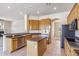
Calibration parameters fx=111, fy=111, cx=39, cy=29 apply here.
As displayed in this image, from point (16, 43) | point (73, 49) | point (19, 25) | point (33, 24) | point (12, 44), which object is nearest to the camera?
point (73, 49)

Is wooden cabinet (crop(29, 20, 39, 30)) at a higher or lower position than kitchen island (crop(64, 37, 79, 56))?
higher

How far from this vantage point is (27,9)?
11.4 ft

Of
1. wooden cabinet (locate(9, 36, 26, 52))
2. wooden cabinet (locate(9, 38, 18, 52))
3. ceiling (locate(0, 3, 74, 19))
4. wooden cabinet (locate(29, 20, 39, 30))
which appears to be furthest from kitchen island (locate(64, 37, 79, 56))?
wooden cabinet (locate(9, 38, 18, 52))

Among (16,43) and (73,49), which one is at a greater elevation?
(73,49)

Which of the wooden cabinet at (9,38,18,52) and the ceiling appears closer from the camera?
the ceiling

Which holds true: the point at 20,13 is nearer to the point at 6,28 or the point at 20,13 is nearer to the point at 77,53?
the point at 6,28

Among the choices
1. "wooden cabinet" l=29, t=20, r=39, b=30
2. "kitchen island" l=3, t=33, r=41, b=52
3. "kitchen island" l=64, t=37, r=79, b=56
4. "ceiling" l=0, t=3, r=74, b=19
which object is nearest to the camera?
"kitchen island" l=64, t=37, r=79, b=56

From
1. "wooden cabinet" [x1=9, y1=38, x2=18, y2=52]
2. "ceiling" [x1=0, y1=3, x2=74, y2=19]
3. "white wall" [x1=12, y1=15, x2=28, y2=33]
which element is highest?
"ceiling" [x1=0, y1=3, x2=74, y2=19]

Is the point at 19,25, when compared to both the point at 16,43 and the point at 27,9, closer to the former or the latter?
the point at 27,9

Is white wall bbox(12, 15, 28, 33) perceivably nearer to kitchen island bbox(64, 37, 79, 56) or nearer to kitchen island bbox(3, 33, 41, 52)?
kitchen island bbox(3, 33, 41, 52)

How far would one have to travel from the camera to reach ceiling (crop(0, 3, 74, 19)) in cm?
318

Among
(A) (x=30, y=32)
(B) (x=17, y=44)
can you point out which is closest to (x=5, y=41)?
(B) (x=17, y=44)

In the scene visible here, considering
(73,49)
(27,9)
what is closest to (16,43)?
(27,9)

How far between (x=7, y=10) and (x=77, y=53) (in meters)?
2.29
